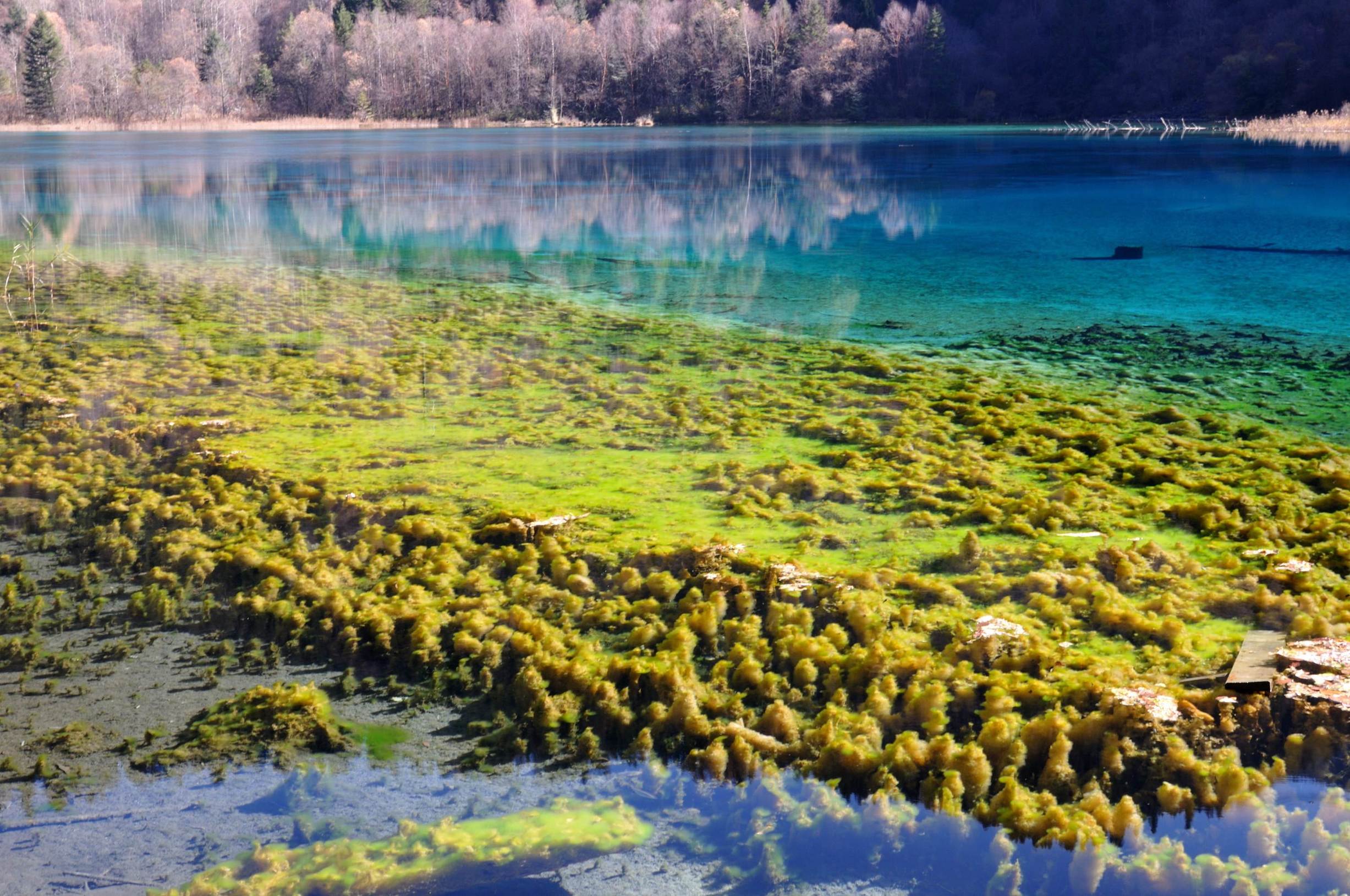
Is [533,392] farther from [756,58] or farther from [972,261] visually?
[756,58]

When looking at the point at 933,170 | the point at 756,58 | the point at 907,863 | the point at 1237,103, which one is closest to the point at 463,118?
the point at 756,58

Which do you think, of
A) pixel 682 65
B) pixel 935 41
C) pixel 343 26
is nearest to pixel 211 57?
pixel 343 26

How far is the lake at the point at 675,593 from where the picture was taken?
2936 mm

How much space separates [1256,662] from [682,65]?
7937 centimetres

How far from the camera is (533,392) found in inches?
282

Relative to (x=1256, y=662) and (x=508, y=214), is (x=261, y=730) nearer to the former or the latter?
(x=1256, y=662)

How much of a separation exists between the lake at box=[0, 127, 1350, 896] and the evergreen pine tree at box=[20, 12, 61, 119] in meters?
73.5

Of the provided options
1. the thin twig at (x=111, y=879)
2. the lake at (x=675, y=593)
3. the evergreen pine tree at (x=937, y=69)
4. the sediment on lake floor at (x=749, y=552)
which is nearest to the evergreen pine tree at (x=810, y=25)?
the evergreen pine tree at (x=937, y=69)

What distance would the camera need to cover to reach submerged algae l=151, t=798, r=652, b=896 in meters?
2.76

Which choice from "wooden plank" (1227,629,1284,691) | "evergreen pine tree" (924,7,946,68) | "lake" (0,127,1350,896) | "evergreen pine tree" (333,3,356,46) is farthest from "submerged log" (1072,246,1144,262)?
"evergreen pine tree" (333,3,356,46)

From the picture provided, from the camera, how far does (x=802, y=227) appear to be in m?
16.7

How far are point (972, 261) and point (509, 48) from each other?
7224 centimetres

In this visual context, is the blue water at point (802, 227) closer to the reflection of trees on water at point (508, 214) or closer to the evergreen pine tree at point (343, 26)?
the reflection of trees on water at point (508, 214)

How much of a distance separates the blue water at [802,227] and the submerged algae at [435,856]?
6.68 m
